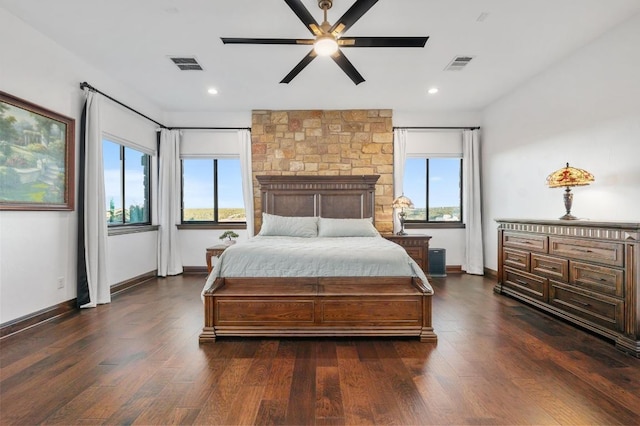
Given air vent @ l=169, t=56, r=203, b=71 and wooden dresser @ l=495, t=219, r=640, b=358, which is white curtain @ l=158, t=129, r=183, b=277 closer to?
air vent @ l=169, t=56, r=203, b=71

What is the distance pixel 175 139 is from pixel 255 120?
57.0 inches

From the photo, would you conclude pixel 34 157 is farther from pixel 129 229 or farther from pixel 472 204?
pixel 472 204

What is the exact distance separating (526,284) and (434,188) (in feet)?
8.31

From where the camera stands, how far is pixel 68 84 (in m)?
3.61

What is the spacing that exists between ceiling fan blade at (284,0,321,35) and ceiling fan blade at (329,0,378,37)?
13cm

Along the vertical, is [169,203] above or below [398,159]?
below

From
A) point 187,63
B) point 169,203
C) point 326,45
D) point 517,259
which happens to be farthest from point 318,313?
point 169,203

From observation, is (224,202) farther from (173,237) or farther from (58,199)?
(58,199)

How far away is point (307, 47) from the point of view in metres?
3.59

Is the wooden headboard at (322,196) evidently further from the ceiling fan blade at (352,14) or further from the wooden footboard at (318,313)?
the ceiling fan blade at (352,14)

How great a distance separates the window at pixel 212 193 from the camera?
589 centimetres

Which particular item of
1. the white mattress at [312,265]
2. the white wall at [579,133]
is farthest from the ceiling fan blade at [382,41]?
the white wall at [579,133]

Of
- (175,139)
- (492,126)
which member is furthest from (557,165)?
(175,139)

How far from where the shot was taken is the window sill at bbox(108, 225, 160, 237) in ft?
14.4
